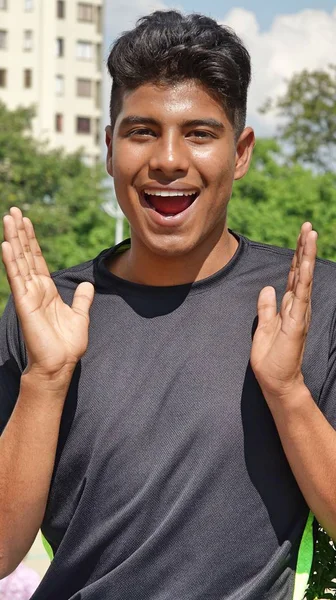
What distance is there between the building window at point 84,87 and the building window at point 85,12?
10.8ft

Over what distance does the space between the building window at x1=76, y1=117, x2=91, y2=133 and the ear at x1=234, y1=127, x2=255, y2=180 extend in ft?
199

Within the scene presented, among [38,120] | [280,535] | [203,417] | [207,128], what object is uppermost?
[207,128]

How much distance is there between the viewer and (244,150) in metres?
3.02

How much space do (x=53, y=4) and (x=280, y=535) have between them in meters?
60.4

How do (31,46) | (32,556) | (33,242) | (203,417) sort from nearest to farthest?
(203,417), (33,242), (32,556), (31,46)

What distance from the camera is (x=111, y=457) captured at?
2.69 metres

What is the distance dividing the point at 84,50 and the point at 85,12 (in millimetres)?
2050

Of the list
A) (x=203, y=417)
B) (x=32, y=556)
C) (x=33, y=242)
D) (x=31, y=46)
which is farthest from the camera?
(x=31, y=46)

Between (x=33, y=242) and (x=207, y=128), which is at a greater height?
(x=207, y=128)

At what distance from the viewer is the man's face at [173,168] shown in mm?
2783

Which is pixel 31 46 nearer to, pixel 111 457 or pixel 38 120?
pixel 38 120

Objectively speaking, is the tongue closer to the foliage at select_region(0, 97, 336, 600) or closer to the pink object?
the pink object

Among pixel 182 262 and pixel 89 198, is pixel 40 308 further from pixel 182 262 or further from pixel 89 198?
pixel 89 198

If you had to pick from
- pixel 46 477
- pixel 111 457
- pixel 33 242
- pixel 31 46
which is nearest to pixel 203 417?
pixel 111 457
